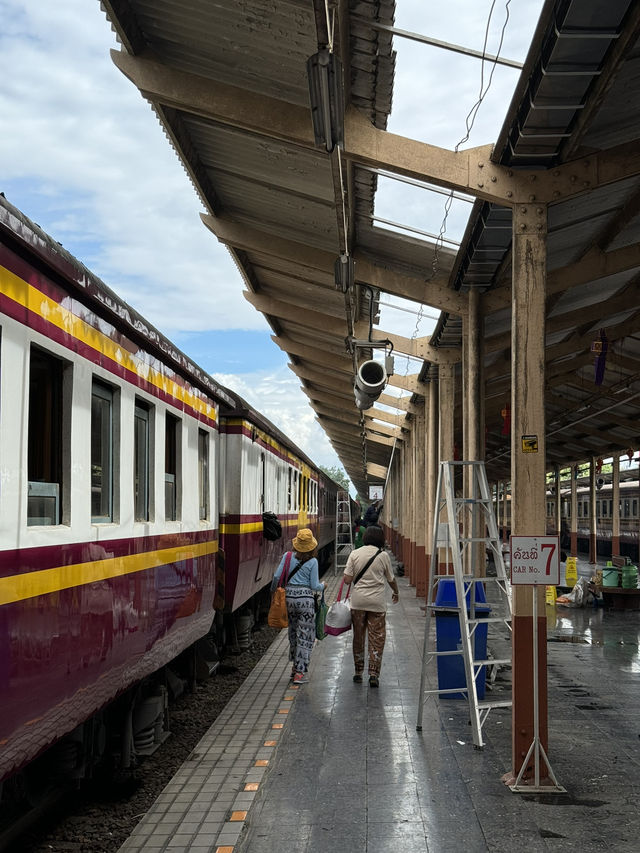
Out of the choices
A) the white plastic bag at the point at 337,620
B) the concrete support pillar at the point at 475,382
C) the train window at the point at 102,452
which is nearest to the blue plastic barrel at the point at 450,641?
the white plastic bag at the point at 337,620

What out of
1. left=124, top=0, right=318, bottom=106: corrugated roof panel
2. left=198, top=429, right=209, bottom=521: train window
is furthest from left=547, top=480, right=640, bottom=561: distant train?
left=124, top=0, right=318, bottom=106: corrugated roof panel

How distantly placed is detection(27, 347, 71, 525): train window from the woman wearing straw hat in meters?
5.23

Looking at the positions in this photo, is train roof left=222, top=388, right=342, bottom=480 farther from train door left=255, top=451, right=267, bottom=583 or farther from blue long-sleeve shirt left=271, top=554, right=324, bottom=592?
blue long-sleeve shirt left=271, top=554, right=324, bottom=592

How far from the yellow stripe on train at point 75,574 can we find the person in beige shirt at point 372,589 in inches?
106

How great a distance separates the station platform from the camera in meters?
5.00

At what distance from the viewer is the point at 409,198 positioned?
31.9 ft

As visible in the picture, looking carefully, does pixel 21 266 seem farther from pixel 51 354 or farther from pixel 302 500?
pixel 302 500

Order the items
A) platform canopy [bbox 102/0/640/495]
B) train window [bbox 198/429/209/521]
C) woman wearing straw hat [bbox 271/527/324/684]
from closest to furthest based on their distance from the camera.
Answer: platform canopy [bbox 102/0/640/495], train window [bbox 198/429/209/521], woman wearing straw hat [bbox 271/527/324/684]

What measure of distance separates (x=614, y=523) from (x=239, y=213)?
68.8 ft

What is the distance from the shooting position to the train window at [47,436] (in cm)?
411

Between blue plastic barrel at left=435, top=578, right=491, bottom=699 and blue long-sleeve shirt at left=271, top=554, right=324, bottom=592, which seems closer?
blue plastic barrel at left=435, top=578, right=491, bottom=699

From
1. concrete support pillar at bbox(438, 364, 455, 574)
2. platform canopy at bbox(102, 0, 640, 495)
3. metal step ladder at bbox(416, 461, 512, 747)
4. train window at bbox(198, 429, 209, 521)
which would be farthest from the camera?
concrete support pillar at bbox(438, 364, 455, 574)

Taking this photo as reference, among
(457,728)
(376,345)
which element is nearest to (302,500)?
(376,345)

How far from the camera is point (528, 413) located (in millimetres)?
6508
